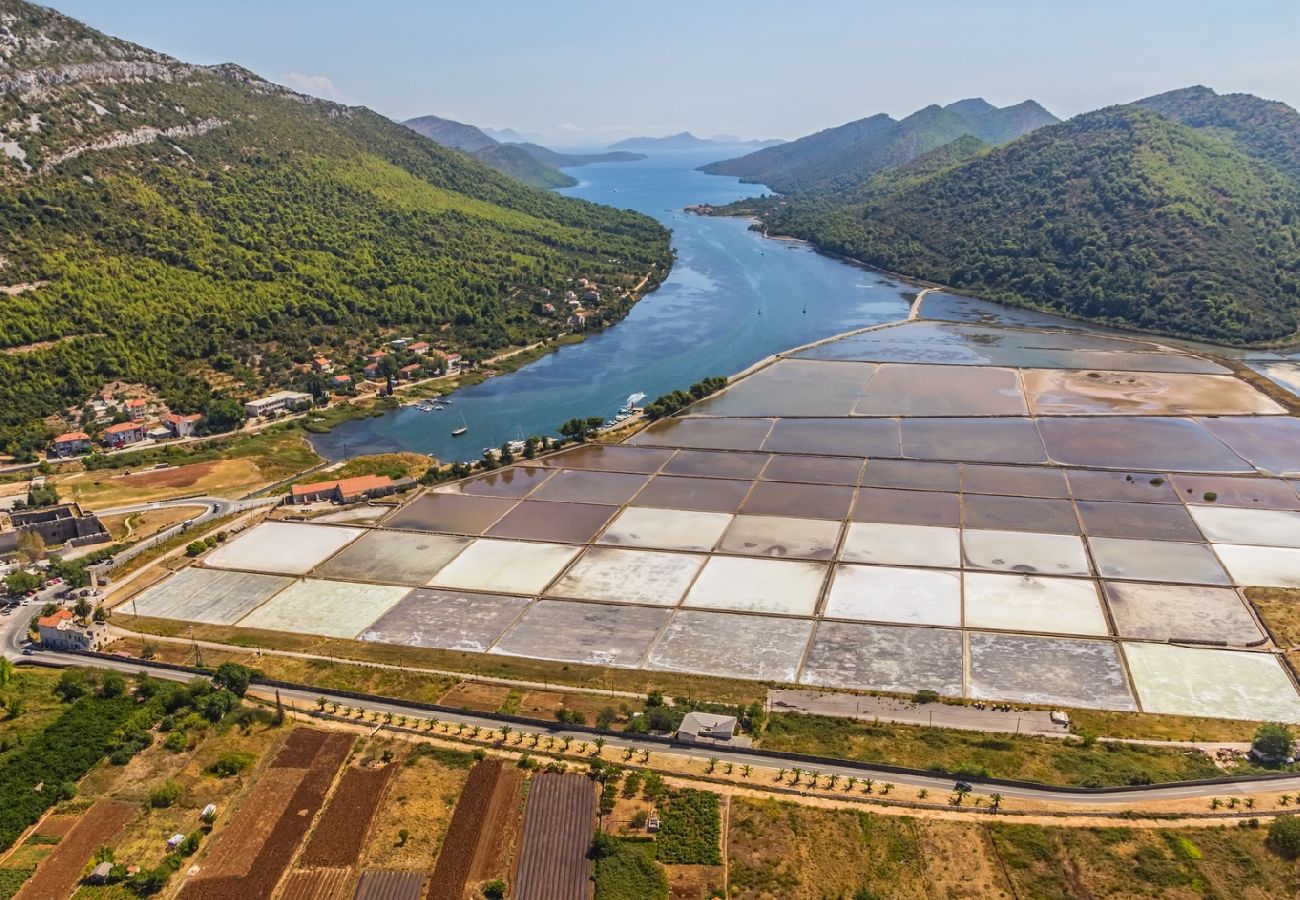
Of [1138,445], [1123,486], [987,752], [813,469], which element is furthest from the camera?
[1138,445]

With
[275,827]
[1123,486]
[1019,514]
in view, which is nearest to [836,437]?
[1019,514]

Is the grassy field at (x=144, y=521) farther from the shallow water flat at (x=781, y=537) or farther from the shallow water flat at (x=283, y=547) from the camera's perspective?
the shallow water flat at (x=781, y=537)

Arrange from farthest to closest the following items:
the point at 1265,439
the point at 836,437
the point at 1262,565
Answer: the point at 836,437 < the point at 1265,439 < the point at 1262,565

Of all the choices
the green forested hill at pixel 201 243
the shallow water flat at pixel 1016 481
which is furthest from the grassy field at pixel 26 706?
the shallow water flat at pixel 1016 481

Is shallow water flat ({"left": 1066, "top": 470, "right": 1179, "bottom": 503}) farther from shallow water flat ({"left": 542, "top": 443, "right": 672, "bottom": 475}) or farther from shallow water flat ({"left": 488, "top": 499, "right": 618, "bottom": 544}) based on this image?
shallow water flat ({"left": 488, "top": 499, "right": 618, "bottom": 544})

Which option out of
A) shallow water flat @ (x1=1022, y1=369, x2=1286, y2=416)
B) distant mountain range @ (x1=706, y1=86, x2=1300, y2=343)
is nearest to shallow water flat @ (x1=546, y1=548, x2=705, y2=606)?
shallow water flat @ (x1=1022, y1=369, x2=1286, y2=416)

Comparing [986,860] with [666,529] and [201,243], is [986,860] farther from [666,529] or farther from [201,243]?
[201,243]

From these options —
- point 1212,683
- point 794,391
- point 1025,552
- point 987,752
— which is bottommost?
point 987,752

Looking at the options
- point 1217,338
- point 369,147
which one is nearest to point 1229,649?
point 1217,338
